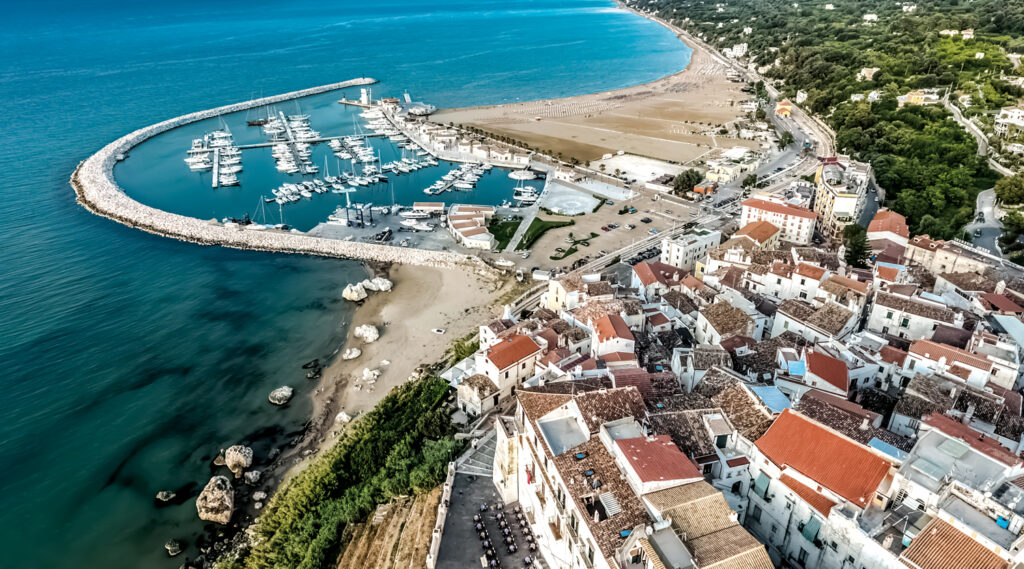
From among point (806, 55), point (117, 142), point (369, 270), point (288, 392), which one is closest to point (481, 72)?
point (806, 55)

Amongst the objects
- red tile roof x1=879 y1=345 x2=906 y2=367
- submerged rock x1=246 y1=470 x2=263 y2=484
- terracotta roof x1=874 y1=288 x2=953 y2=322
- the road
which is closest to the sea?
submerged rock x1=246 y1=470 x2=263 y2=484

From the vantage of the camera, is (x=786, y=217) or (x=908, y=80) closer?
(x=786, y=217)

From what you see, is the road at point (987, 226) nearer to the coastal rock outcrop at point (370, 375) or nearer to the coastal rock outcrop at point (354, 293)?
the coastal rock outcrop at point (370, 375)

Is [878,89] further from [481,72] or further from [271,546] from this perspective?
[271,546]

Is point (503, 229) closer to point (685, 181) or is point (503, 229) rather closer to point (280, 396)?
point (685, 181)

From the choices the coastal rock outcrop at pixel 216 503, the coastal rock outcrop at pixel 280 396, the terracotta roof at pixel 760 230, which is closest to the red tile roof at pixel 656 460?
the coastal rock outcrop at pixel 216 503

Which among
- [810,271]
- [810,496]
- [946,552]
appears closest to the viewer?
[946,552]

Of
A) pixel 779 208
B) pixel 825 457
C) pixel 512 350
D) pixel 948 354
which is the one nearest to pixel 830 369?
pixel 948 354
